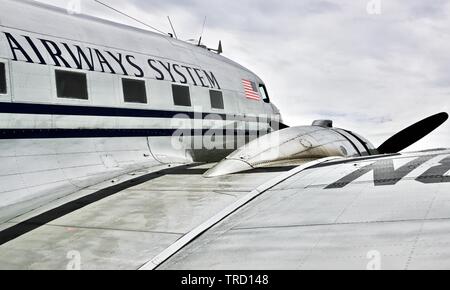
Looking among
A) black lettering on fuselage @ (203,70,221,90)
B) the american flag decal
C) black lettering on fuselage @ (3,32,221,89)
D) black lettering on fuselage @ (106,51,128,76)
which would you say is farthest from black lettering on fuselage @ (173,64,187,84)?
the american flag decal

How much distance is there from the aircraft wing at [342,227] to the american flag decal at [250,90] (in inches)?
307

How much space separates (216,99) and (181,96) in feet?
5.24

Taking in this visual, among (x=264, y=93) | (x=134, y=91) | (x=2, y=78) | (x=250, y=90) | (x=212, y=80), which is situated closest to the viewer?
(x=2, y=78)

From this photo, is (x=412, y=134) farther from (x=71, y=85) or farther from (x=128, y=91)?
(x=71, y=85)

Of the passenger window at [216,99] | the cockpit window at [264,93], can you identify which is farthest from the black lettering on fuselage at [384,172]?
the cockpit window at [264,93]

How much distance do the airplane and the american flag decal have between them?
1.49 metres

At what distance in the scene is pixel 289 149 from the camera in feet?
26.5

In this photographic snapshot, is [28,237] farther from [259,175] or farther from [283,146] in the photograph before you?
→ [283,146]

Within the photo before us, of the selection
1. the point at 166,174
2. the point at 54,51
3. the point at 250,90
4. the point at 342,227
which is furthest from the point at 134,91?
the point at 342,227
